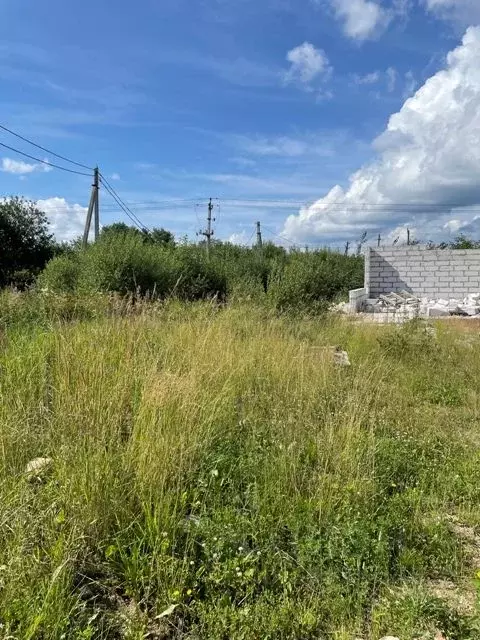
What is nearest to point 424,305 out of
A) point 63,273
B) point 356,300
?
point 356,300

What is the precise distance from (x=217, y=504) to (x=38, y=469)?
0.87 m

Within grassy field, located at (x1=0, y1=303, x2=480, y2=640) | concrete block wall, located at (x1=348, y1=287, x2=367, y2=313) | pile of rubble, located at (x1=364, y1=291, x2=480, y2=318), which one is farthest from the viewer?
concrete block wall, located at (x1=348, y1=287, x2=367, y2=313)

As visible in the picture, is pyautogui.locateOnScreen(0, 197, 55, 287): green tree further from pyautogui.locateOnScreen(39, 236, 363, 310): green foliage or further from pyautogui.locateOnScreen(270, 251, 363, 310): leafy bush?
pyautogui.locateOnScreen(270, 251, 363, 310): leafy bush

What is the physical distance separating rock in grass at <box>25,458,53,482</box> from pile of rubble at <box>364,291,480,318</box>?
11.8 metres

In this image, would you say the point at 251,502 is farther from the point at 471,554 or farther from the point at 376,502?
the point at 471,554

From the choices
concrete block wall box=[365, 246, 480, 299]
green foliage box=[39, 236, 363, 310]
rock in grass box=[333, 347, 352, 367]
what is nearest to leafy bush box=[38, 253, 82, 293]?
A: green foliage box=[39, 236, 363, 310]

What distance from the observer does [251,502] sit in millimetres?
2457

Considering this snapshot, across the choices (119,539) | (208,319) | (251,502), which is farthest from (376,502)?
(208,319)

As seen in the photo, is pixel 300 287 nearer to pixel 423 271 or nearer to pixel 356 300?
pixel 356 300

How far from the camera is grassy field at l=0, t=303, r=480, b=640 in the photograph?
1829mm

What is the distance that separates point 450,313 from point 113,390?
42.2 feet

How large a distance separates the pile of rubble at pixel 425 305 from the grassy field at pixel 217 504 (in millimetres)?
10255

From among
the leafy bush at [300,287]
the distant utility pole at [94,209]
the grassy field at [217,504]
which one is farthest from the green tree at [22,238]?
the grassy field at [217,504]

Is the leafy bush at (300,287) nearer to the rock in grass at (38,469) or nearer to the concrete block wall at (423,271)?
the concrete block wall at (423,271)
